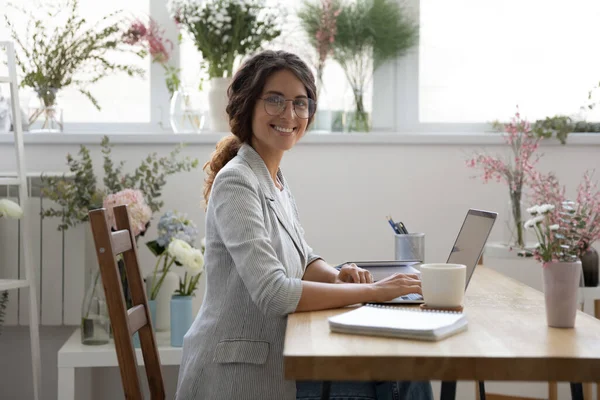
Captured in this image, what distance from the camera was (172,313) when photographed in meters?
2.72

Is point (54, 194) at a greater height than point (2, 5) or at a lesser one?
lesser

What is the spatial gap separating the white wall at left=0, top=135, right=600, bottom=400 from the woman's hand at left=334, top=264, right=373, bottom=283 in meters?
1.28

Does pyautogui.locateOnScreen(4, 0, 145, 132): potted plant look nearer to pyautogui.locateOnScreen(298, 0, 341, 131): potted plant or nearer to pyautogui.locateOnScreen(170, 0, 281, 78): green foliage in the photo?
pyautogui.locateOnScreen(170, 0, 281, 78): green foliage

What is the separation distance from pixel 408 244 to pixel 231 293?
0.69 m

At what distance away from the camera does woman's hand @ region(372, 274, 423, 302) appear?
1.58m

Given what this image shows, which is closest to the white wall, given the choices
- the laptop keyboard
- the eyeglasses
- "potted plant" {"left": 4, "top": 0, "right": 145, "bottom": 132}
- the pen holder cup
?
"potted plant" {"left": 4, "top": 0, "right": 145, "bottom": 132}

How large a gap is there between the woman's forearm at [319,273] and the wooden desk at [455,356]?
2.04 feet

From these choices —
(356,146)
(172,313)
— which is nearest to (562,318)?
(172,313)

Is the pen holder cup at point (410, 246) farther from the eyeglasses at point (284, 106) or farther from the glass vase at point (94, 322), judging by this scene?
the glass vase at point (94, 322)

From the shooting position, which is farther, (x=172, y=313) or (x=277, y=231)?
(x=172, y=313)

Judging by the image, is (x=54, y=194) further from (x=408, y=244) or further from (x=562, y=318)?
(x=562, y=318)

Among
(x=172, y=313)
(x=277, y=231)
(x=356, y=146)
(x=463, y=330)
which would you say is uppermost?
(x=356, y=146)

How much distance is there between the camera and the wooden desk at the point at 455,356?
3.82 ft

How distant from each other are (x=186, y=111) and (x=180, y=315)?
2.97 ft
